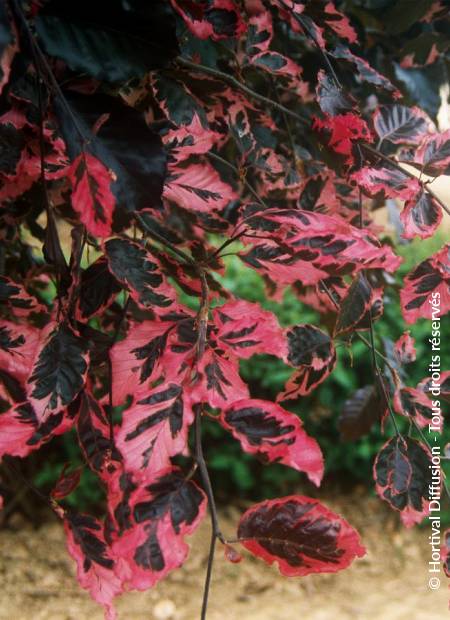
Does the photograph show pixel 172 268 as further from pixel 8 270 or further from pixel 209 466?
pixel 209 466

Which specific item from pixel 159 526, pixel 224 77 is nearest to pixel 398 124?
pixel 224 77

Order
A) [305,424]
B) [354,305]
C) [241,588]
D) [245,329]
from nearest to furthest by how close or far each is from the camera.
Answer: [245,329]
[354,305]
[241,588]
[305,424]

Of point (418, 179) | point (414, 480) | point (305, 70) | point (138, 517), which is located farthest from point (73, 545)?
point (305, 70)

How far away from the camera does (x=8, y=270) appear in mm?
1267

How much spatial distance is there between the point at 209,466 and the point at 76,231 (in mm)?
2564

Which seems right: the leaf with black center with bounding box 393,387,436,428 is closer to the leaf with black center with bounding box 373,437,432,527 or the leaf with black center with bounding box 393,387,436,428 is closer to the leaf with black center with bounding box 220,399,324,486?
the leaf with black center with bounding box 373,437,432,527

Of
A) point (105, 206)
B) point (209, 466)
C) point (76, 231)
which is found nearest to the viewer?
point (105, 206)

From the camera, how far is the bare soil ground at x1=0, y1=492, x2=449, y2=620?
105 inches

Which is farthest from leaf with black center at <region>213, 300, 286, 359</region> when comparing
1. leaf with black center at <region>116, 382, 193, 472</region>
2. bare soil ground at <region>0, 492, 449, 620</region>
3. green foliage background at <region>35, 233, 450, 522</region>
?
green foliage background at <region>35, 233, 450, 522</region>

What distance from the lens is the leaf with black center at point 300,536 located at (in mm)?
617

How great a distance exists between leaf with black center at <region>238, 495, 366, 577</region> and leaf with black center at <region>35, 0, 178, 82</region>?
39 cm

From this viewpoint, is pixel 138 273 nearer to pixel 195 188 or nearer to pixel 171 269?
pixel 171 269

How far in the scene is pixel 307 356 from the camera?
2.79 ft

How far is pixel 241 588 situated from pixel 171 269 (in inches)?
93.1
